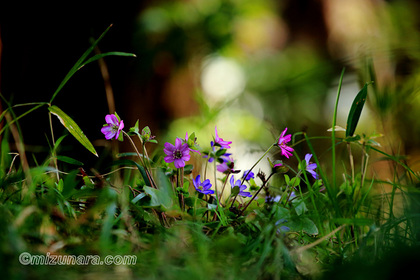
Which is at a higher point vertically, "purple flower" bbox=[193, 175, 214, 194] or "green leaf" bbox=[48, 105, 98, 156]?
"green leaf" bbox=[48, 105, 98, 156]

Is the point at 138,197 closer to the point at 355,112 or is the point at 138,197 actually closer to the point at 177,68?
the point at 355,112

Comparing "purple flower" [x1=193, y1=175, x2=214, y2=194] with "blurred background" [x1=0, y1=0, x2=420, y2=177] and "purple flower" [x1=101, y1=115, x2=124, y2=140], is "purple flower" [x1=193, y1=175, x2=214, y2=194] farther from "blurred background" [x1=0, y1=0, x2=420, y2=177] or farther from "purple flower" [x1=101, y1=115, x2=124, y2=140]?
"blurred background" [x1=0, y1=0, x2=420, y2=177]

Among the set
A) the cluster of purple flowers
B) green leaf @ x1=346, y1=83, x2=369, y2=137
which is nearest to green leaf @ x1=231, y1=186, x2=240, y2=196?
the cluster of purple flowers

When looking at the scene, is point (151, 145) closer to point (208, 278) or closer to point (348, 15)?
point (208, 278)

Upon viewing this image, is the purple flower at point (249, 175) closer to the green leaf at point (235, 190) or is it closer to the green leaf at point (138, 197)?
the green leaf at point (235, 190)

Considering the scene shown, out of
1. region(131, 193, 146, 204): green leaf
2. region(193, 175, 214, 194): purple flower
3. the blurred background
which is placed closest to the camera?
region(131, 193, 146, 204): green leaf

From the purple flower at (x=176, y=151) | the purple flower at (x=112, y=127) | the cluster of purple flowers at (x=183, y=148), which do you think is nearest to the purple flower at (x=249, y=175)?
the cluster of purple flowers at (x=183, y=148)
